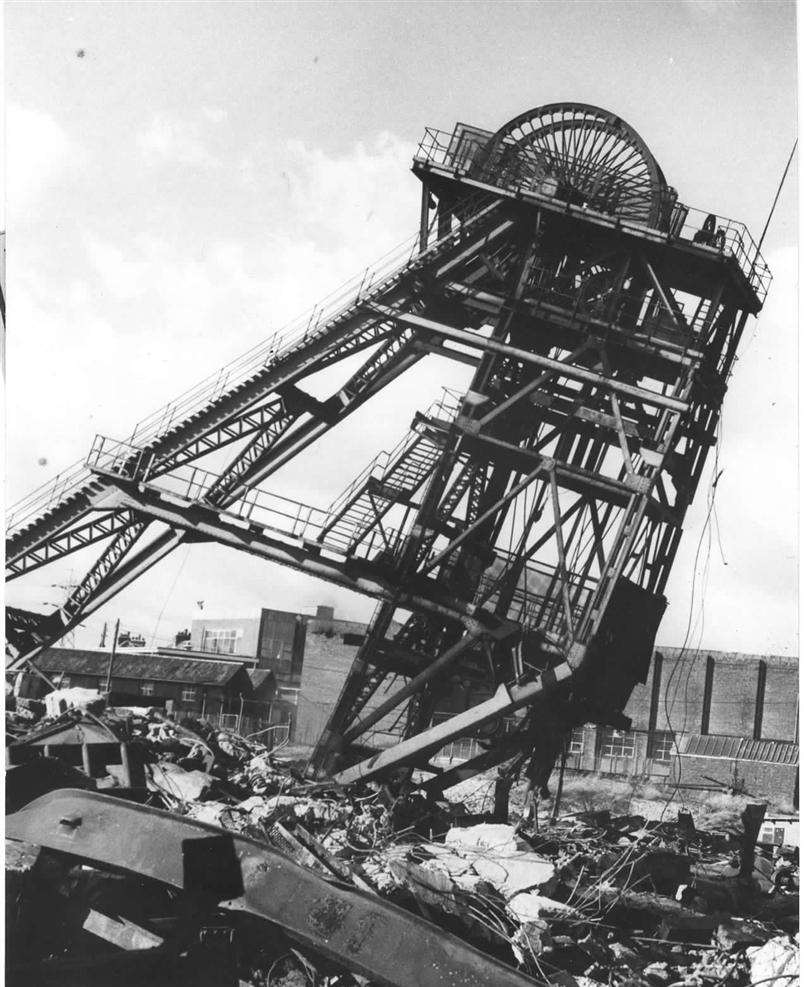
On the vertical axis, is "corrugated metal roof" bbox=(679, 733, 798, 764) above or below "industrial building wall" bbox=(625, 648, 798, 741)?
below

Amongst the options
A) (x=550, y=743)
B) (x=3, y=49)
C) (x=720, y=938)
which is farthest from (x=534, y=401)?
(x=3, y=49)

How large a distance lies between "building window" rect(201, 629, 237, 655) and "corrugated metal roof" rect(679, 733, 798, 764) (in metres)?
32.3

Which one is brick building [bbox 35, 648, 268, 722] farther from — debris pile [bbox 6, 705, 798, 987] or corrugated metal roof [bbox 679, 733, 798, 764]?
debris pile [bbox 6, 705, 798, 987]

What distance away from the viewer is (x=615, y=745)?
37938 mm

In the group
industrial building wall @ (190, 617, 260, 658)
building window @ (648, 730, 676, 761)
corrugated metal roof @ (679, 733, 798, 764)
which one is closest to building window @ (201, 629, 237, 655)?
industrial building wall @ (190, 617, 260, 658)

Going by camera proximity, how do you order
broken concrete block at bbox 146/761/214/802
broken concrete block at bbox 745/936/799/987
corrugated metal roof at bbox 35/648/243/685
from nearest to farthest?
broken concrete block at bbox 745/936/799/987, broken concrete block at bbox 146/761/214/802, corrugated metal roof at bbox 35/648/243/685

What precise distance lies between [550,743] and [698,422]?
6110 millimetres

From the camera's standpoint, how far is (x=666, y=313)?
547 inches

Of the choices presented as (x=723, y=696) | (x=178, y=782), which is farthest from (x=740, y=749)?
(x=178, y=782)

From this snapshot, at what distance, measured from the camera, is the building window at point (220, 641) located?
5854cm

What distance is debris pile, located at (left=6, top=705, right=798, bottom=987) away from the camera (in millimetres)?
4281

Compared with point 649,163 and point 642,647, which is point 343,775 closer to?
point 642,647

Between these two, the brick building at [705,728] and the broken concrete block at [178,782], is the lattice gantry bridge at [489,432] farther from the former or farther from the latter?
the brick building at [705,728]

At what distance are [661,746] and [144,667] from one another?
25568 mm
